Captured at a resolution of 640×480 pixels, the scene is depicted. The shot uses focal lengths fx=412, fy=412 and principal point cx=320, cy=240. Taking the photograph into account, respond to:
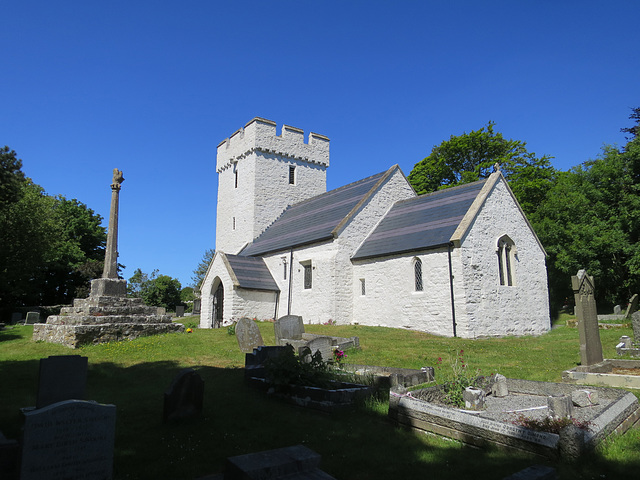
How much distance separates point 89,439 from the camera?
4.17 meters

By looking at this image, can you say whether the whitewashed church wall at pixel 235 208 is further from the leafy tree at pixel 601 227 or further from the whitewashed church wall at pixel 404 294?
the leafy tree at pixel 601 227

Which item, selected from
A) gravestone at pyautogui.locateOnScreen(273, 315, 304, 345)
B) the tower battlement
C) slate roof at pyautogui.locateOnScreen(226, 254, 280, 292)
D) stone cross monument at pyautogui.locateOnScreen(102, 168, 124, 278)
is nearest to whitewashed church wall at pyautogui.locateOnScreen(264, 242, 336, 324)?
Answer: slate roof at pyautogui.locateOnScreen(226, 254, 280, 292)

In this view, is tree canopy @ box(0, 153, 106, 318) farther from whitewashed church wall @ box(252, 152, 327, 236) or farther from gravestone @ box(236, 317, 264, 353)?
gravestone @ box(236, 317, 264, 353)

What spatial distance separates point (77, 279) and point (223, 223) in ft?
57.8

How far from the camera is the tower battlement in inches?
1273

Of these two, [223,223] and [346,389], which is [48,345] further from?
[223,223]

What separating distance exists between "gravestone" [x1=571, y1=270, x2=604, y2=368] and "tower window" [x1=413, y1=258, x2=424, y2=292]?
9.46 metres

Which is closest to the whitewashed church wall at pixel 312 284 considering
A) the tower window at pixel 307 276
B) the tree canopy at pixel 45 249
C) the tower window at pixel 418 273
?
the tower window at pixel 307 276

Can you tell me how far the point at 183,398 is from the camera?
6.14m

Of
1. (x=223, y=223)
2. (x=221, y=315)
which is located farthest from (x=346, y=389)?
(x=223, y=223)

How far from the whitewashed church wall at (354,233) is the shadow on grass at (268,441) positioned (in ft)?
44.7

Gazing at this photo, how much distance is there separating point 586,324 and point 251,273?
62.5ft

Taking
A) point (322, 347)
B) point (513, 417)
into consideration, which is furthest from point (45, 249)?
point (513, 417)

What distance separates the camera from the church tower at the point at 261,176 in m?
32.1
